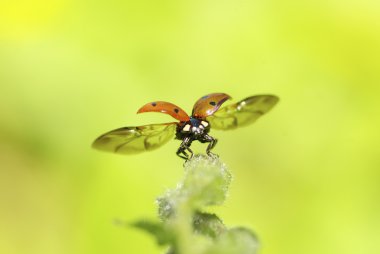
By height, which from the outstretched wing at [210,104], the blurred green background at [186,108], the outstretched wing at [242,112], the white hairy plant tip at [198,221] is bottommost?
the white hairy plant tip at [198,221]

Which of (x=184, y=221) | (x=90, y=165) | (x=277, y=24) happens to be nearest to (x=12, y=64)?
(x=90, y=165)

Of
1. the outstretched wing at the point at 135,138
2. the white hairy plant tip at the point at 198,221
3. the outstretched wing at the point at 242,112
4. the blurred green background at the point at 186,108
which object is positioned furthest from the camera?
the blurred green background at the point at 186,108

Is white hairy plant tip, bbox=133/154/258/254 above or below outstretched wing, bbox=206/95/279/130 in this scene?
below

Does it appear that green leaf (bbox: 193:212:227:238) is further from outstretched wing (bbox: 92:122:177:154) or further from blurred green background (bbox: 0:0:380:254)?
blurred green background (bbox: 0:0:380:254)

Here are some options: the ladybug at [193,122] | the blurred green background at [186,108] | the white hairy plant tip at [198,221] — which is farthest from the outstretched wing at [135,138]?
the blurred green background at [186,108]

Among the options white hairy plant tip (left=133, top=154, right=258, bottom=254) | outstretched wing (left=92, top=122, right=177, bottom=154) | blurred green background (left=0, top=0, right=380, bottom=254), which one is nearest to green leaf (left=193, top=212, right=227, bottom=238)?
white hairy plant tip (left=133, top=154, right=258, bottom=254)

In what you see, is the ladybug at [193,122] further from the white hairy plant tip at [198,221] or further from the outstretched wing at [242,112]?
the white hairy plant tip at [198,221]
